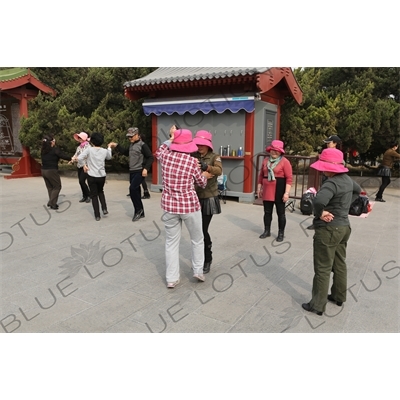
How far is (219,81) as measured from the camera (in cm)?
845

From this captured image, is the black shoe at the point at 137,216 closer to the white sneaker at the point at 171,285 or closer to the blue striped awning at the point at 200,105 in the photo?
the white sneaker at the point at 171,285

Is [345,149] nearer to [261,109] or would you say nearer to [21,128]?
[261,109]

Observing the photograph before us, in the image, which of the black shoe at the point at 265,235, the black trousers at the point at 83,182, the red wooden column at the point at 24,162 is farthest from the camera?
the red wooden column at the point at 24,162

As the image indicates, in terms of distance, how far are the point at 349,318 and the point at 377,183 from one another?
1028cm

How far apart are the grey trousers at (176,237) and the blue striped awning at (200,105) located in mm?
5541

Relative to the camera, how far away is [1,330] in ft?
10.2

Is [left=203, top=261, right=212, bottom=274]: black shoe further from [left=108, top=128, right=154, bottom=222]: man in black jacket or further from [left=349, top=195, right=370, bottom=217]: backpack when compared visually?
[left=108, top=128, right=154, bottom=222]: man in black jacket

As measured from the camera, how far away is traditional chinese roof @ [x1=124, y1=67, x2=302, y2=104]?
8.15m

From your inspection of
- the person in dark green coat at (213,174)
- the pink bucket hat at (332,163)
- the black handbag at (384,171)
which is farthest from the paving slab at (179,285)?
the black handbag at (384,171)

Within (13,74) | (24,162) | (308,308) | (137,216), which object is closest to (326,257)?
(308,308)

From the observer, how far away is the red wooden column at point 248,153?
8883 millimetres

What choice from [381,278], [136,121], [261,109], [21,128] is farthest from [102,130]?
[381,278]

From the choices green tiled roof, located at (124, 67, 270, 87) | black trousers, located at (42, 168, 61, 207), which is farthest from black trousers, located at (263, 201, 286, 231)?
black trousers, located at (42, 168, 61, 207)

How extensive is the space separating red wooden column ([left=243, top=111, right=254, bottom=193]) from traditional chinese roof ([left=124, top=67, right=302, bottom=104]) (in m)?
0.79
